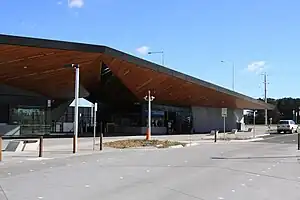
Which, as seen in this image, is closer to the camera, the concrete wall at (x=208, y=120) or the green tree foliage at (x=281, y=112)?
the concrete wall at (x=208, y=120)

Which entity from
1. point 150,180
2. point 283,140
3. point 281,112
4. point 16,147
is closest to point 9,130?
point 16,147

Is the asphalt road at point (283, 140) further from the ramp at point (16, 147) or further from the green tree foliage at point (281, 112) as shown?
the green tree foliage at point (281, 112)

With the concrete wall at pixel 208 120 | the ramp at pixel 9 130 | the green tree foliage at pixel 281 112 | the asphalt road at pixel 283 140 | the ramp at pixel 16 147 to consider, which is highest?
the green tree foliage at pixel 281 112

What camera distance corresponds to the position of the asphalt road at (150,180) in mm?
10320

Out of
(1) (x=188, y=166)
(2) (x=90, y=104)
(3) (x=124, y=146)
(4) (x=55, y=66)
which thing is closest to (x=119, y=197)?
(1) (x=188, y=166)

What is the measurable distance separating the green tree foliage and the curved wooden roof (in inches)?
3038

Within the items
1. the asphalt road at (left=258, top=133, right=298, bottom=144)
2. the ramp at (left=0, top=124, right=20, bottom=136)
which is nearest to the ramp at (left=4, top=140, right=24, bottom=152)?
the ramp at (left=0, top=124, right=20, bottom=136)

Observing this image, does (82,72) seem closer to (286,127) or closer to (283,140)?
(283,140)

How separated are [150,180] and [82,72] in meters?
28.3

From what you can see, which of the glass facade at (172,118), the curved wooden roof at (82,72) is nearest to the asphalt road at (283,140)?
the curved wooden roof at (82,72)

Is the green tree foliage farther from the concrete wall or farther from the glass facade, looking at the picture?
the glass facade

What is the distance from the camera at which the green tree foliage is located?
132 metres

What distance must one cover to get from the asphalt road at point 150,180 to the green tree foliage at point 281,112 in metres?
114

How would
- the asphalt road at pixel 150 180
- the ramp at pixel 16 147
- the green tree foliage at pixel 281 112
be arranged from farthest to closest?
the green tree foliage at pixel 281 112, the ramp at pixel 16 147, the asphalt road at pixel 150 180
